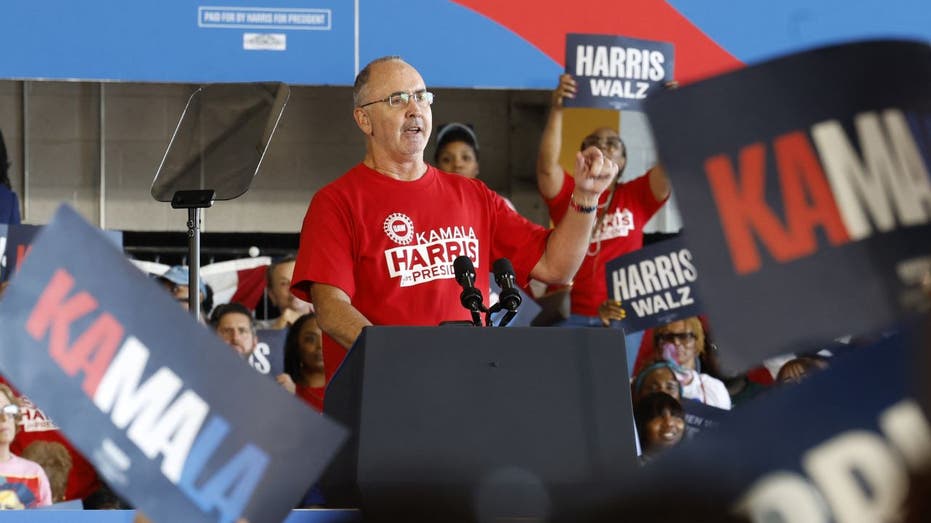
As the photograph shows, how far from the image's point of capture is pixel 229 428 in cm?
121

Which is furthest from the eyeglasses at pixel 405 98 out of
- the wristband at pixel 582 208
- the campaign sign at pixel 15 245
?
the campaign sign at pixel 15 245

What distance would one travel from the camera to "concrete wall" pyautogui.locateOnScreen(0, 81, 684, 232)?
8820 millimetres

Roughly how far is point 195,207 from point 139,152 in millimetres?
6075

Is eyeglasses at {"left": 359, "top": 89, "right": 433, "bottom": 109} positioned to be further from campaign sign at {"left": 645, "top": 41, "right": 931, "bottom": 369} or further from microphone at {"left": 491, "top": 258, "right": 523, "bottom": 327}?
campaign sign at {"left": 645, "top": 41, "right": 931, "bottom": 369}

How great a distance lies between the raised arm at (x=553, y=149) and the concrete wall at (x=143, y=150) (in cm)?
389

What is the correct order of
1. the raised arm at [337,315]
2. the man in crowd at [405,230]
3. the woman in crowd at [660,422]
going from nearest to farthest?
1. the raised arm at [337,315]
2. the man in crowd at [405,230]
3. the woman in crowd at [660,422]

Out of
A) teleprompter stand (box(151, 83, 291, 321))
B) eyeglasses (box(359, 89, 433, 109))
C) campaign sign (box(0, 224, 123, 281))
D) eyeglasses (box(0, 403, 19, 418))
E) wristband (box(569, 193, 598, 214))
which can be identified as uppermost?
eyeglasses (box(359, 89, 433, 109))

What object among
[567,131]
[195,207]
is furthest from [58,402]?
[567,131]

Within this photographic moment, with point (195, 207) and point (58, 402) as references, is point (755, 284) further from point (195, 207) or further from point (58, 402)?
point (195, 207)

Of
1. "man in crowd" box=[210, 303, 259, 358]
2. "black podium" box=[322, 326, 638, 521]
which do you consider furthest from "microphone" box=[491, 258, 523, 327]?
"man in crowd" box=[210, 303, 259, 358]

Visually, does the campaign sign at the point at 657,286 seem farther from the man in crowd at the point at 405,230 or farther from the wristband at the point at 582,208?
the wristband at the point at 582,208

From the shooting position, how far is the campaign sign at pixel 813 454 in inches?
39.3

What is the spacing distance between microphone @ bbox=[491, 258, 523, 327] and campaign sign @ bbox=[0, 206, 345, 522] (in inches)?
38.4

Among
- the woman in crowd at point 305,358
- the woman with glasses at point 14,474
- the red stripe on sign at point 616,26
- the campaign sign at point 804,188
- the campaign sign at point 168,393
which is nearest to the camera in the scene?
the campaign sign at point 804,188
